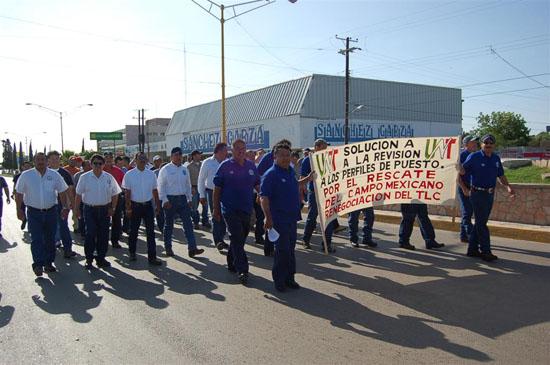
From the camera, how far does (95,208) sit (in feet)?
23.2

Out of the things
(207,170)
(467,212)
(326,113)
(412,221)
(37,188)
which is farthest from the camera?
(326,113)

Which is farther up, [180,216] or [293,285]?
[180,216]

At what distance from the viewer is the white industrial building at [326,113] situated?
3788cm

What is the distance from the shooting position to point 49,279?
6.43m

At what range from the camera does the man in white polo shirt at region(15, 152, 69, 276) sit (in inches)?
260

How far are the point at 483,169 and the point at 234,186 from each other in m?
3.86

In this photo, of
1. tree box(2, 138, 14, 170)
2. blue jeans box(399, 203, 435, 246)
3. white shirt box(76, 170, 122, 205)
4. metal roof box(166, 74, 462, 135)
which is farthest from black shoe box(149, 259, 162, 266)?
tree box(2, 138, 14, 170)

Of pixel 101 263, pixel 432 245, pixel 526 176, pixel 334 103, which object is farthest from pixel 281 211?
pixel 334 103

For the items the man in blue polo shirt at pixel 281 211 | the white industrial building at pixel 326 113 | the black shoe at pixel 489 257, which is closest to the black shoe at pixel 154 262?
the man in blue polo shirt at pixel 281 211

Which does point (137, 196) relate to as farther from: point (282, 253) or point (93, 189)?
point (282, 253)

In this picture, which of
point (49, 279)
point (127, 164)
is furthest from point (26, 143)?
point (49, 279)

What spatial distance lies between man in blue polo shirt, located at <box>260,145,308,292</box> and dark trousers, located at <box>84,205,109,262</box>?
9.82ft

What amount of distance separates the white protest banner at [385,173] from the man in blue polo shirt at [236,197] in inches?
51.5

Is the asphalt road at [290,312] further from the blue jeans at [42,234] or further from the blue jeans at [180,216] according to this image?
the blue jeans at [180,216]
